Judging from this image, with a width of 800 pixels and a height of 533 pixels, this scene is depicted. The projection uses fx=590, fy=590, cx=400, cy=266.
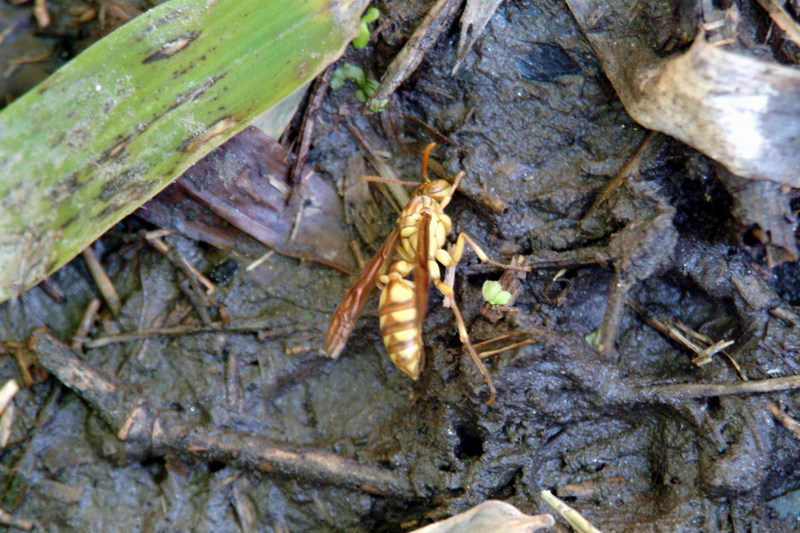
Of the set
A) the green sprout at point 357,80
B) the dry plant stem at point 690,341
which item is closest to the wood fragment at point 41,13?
the green sprout at point 357,80

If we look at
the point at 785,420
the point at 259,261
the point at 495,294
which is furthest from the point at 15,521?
the point at 785,420

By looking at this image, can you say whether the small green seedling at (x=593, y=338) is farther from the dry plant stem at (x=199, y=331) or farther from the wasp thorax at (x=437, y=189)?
the dry plant stem at (x=199, y=331)

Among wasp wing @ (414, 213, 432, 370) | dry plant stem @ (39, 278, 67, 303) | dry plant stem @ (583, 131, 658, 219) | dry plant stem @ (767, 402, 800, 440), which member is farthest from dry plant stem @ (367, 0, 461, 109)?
dry plant stem @ (767, 402, 800, 440)

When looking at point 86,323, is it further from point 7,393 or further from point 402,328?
point 402,328

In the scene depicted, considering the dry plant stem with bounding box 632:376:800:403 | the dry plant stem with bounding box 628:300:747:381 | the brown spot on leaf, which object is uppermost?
the brown spot on leaf

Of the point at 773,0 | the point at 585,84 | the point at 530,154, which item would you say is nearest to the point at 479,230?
the point at 530,154

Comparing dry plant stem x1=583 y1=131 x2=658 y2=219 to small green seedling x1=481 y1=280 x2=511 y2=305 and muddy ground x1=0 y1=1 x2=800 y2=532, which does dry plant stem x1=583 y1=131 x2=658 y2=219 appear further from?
small green seedling x1=481 y1=280 x2=511 y2=305

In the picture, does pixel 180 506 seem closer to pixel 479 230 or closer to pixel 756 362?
pixel 479 230
